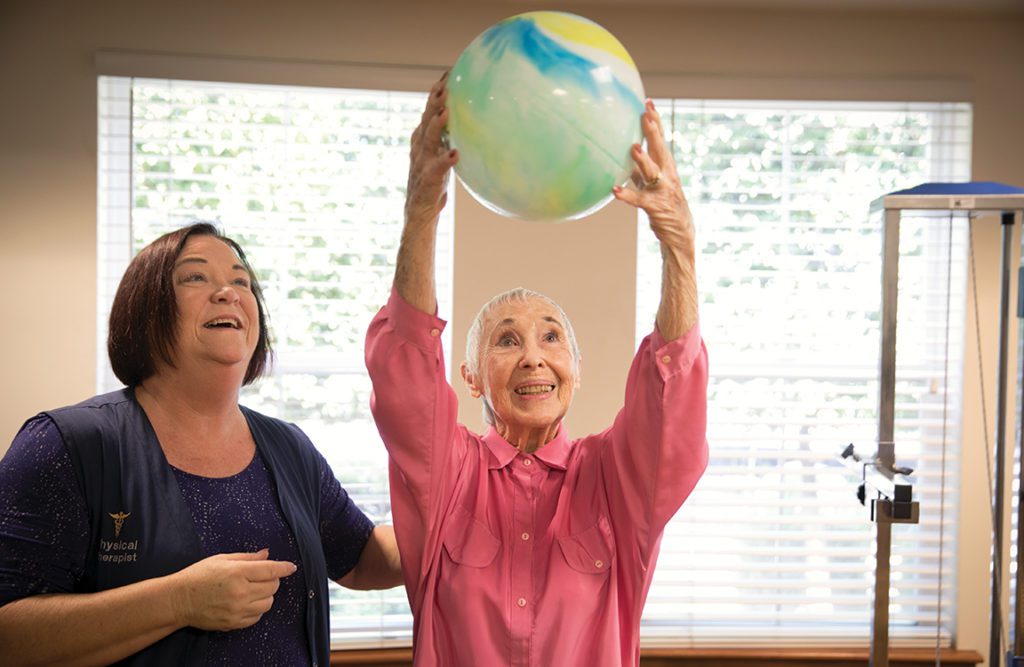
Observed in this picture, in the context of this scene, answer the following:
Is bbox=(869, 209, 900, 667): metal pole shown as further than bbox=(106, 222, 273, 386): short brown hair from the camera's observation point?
Yes

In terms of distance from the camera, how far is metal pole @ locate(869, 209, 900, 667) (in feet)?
7.48

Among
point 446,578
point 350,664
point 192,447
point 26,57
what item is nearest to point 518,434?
point 446,578

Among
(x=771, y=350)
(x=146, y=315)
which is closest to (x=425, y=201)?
(x=146, y=315)

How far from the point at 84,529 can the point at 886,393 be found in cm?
188

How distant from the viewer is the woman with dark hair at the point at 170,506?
4.51 feet

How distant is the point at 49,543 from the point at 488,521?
0.69 metres

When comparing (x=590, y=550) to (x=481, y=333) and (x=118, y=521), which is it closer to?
(x=481, y=333)

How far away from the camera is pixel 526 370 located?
150 centimetres

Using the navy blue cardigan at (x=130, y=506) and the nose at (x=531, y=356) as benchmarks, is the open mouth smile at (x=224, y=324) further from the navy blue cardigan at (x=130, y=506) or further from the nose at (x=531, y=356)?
the nose at (x=531, y=356)

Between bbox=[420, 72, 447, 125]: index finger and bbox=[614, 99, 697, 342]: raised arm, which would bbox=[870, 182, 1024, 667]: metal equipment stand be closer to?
bbox=[614, 99, 697, 342]: raised arm

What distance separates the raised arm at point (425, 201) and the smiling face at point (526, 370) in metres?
0.21

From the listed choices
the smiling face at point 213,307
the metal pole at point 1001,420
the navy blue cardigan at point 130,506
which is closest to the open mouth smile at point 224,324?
the smiling face at point 213,307

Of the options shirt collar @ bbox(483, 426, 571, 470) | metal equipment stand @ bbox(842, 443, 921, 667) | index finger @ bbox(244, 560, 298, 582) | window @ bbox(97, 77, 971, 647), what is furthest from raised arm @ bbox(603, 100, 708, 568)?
window @ bbox(97, 77, 971, 647)

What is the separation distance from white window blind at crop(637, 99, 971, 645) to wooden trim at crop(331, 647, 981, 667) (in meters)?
0.05
